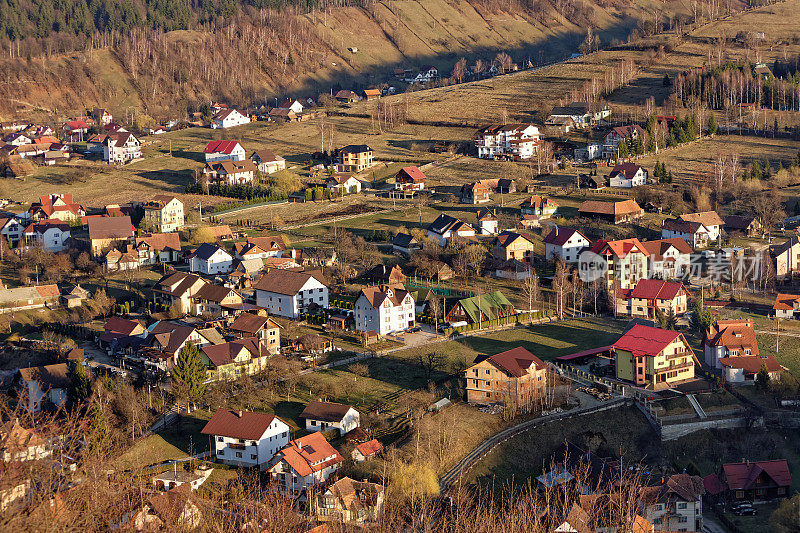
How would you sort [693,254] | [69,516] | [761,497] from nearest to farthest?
[69,516], [761,497], [693,254]

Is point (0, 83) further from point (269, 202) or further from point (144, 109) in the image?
point (269, 202)

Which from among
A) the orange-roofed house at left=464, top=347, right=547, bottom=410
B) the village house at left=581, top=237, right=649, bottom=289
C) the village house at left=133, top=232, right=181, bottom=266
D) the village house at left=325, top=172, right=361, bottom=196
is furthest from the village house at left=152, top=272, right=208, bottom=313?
the village house at left=325, top=172, right=361, bottom=196

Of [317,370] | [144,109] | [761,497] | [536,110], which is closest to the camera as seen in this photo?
[761,497]

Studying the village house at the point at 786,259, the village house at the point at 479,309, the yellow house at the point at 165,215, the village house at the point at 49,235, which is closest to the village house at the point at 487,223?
the village house at the point at 479,309

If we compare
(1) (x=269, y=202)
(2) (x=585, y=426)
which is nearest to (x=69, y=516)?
(2) (x=585, y=426)

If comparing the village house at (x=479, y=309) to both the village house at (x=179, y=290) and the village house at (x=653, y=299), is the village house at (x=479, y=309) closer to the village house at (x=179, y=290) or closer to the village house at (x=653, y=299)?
the village house at (x=653, y=299)

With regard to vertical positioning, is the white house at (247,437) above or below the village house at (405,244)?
below

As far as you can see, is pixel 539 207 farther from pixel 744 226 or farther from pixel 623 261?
pixel 744 226
